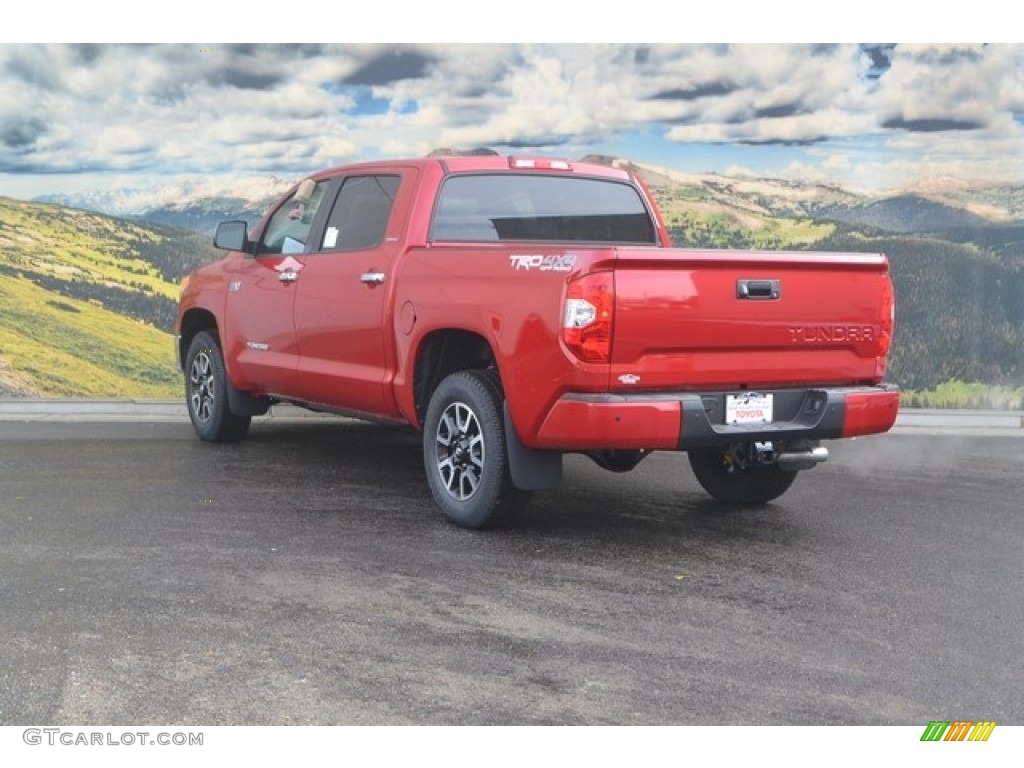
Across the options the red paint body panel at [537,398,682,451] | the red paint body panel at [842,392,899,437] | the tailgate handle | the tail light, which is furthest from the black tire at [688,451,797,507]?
the tail light

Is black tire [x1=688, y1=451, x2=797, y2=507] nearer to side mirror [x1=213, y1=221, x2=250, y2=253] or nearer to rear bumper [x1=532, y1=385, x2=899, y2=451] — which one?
rear bumper [x1=532, y1=385, x2=899, y2=451]

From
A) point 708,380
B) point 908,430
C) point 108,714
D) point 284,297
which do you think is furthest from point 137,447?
point 908,430

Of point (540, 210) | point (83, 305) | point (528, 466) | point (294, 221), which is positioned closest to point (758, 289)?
point (528, 466)

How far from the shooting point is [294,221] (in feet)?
26.6

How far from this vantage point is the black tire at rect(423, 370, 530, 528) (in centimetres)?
609

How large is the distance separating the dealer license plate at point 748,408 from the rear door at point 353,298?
1929 millimetres

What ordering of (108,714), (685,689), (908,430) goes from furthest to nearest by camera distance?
(908,430), (685,689), (108,714)

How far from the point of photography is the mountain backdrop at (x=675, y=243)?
11.1 metres

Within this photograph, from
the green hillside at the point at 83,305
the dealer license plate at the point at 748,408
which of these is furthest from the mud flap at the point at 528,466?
the green hillside at the point at 83,305

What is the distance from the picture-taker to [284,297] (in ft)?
25.8

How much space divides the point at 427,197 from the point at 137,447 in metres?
3.41

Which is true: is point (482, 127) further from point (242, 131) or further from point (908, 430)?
point (908, 430)
